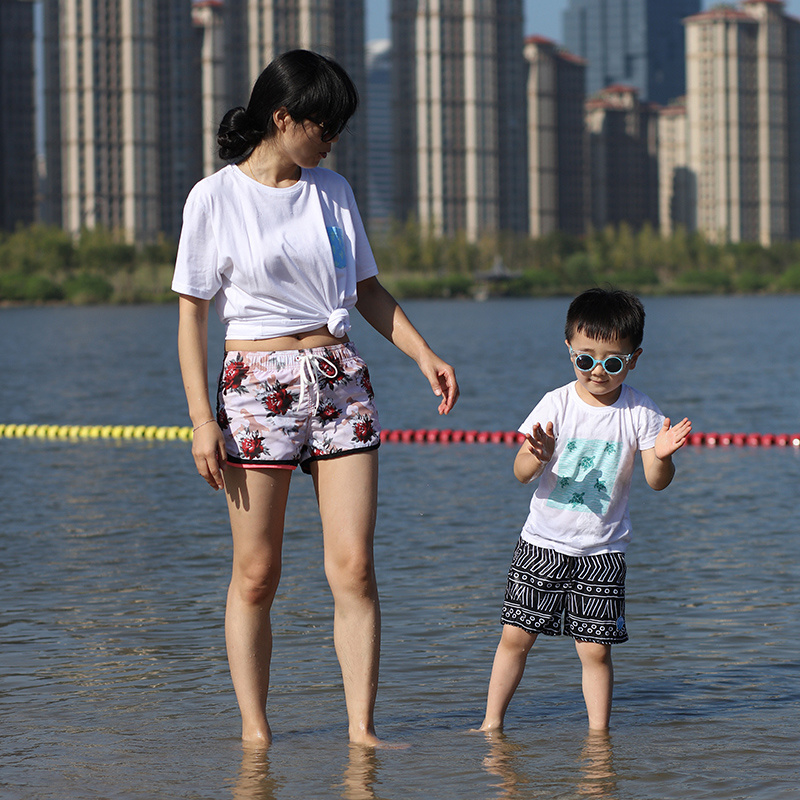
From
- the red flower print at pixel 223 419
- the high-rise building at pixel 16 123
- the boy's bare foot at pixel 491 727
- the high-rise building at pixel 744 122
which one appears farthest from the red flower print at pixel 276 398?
the high-rise building at pixel 744 122

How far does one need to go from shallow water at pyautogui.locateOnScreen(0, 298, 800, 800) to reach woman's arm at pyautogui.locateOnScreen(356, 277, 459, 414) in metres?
1.20

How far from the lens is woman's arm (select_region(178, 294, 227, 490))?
4.64 m

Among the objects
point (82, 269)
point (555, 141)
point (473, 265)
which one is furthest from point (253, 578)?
point (555, 141)

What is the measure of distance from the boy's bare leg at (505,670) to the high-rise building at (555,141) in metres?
171

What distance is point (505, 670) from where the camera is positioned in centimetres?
511

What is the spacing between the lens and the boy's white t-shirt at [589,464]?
4.91 metres

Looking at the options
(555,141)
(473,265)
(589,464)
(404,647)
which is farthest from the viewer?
(555,141)

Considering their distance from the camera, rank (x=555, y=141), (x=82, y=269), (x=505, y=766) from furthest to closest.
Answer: (x=555, y=141) < (x=82, y=269) < (x=505, y=766)

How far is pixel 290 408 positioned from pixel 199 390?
287 mm

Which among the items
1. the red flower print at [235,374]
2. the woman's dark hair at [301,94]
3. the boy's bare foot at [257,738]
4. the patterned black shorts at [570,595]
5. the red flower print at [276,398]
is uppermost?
the woman's dark hair at [301,94]

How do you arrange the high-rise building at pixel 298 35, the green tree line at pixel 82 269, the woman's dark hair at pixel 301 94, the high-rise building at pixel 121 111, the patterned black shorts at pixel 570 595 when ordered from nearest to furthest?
the woman's dark hair at pixel 301 94 < the patterned black shorts at pixel 570 595 < the green tree line at pixel 82 269 < the high-rise building at pixel 121 111 < the high-rise building at pixel 298 35

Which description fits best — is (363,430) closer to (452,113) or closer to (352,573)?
(352,573)

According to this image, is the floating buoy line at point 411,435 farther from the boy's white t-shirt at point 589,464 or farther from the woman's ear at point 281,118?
the woman's ear at point 281,118

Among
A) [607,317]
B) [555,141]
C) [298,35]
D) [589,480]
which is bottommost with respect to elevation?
[589,480]
